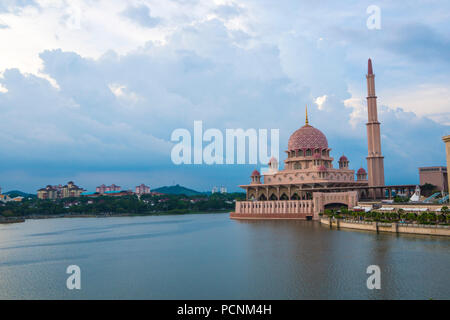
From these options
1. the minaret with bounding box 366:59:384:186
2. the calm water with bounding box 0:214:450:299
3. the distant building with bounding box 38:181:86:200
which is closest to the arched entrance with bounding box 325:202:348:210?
the minaret with bounding box 366:59:384:186

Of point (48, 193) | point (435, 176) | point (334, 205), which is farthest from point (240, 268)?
point (48, 193)

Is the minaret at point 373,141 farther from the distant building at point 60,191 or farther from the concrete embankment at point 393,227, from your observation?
the distant building at point 60,191

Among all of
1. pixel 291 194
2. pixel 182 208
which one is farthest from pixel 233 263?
pixel 182 208

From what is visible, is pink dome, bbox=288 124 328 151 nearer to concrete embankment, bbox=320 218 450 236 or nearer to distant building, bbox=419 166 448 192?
distant building, bbox=419 166 448 192

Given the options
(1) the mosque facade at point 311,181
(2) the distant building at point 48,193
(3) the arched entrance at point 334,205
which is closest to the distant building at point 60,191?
(2) the distant building at point 48,193

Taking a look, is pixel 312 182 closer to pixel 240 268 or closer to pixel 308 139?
pixel 308 139
